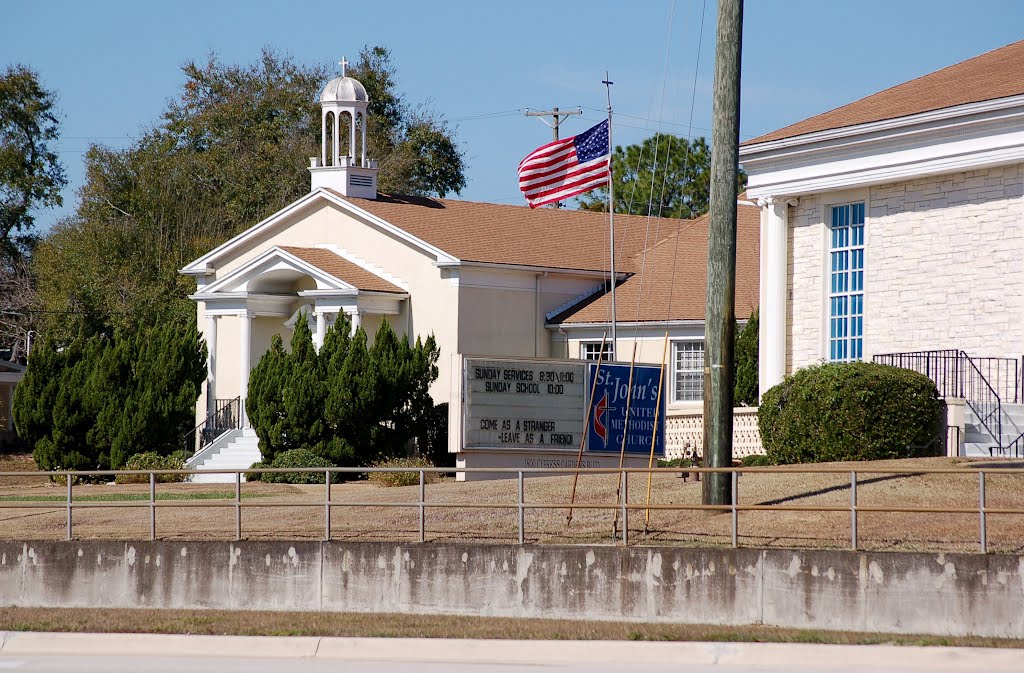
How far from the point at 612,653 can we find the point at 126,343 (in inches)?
1053

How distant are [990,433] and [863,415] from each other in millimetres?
3227

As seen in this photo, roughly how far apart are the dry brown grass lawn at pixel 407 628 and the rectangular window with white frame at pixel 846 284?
13230mm

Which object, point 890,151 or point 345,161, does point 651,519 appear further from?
point 345,161

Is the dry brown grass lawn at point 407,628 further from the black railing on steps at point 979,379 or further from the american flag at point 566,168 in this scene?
the american flag at point 566,168

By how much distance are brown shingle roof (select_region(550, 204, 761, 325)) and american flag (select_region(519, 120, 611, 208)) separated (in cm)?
498

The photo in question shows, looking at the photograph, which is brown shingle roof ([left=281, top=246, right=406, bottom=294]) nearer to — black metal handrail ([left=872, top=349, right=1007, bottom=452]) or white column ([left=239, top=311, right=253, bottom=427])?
white column ([left=239, top=311, right=253, bottom=427])

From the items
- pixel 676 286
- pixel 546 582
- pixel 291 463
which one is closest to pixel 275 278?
pixel 291 463

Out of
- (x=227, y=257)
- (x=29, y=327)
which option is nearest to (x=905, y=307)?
(x=227, y=257)

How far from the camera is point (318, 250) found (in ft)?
132

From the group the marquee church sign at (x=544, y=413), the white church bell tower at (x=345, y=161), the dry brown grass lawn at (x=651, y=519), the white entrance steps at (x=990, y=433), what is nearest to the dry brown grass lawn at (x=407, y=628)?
the dry brown grass lawn at (x=651, y=519)

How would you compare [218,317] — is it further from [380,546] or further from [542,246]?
[380,546]

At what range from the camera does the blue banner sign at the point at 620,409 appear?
1011 inches

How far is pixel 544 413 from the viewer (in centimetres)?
2592

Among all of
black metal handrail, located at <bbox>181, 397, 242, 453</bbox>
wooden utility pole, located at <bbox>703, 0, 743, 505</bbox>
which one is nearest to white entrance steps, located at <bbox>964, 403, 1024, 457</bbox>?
wooden utility pole, located at <bbox>703, 0, 743, 505</bbox>
